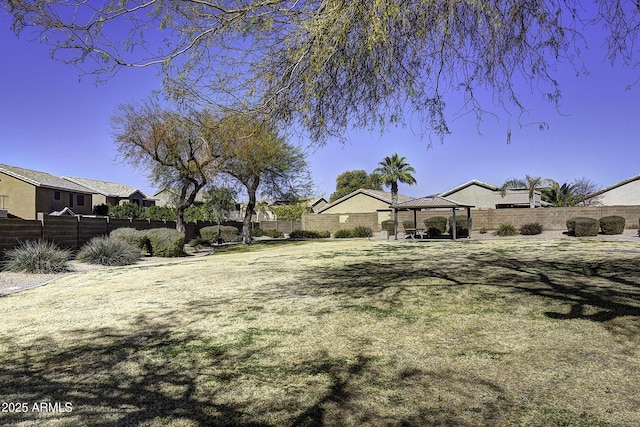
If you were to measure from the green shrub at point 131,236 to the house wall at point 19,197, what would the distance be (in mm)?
24136

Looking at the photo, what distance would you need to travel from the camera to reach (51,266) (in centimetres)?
1378

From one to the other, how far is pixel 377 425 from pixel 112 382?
2.51 meters

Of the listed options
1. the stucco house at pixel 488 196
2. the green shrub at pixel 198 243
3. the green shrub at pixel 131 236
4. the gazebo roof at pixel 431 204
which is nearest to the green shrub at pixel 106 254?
the green shrub at pixel 131 236

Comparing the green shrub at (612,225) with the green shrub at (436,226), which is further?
the green shrub at (436,226)

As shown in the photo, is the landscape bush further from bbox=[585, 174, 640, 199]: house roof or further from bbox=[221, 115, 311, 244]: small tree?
bbox=[585, 174, 640, 199]: house roof

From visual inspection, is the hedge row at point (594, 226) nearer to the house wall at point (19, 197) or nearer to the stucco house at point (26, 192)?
the stucco house at point (26, 192)

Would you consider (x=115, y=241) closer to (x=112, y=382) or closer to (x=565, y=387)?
(x=112, y=382)

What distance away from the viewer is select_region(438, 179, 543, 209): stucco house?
48.2m

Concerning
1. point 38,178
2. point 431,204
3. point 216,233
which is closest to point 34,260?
point 431,204

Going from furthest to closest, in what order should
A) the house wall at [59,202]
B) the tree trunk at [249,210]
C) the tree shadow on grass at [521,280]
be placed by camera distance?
the house wall at [59,202] → the tree trunk at [249,210] → the tree shadow on grass at [521,280]

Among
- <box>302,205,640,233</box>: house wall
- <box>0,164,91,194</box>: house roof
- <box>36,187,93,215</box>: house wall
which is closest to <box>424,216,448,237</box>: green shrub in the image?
<box>302,205,640,233</box>: house wall

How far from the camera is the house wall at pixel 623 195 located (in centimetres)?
4456

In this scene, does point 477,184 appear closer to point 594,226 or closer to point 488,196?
point 488,196

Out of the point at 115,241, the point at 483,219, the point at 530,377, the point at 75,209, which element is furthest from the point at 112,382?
the point at 75,209
